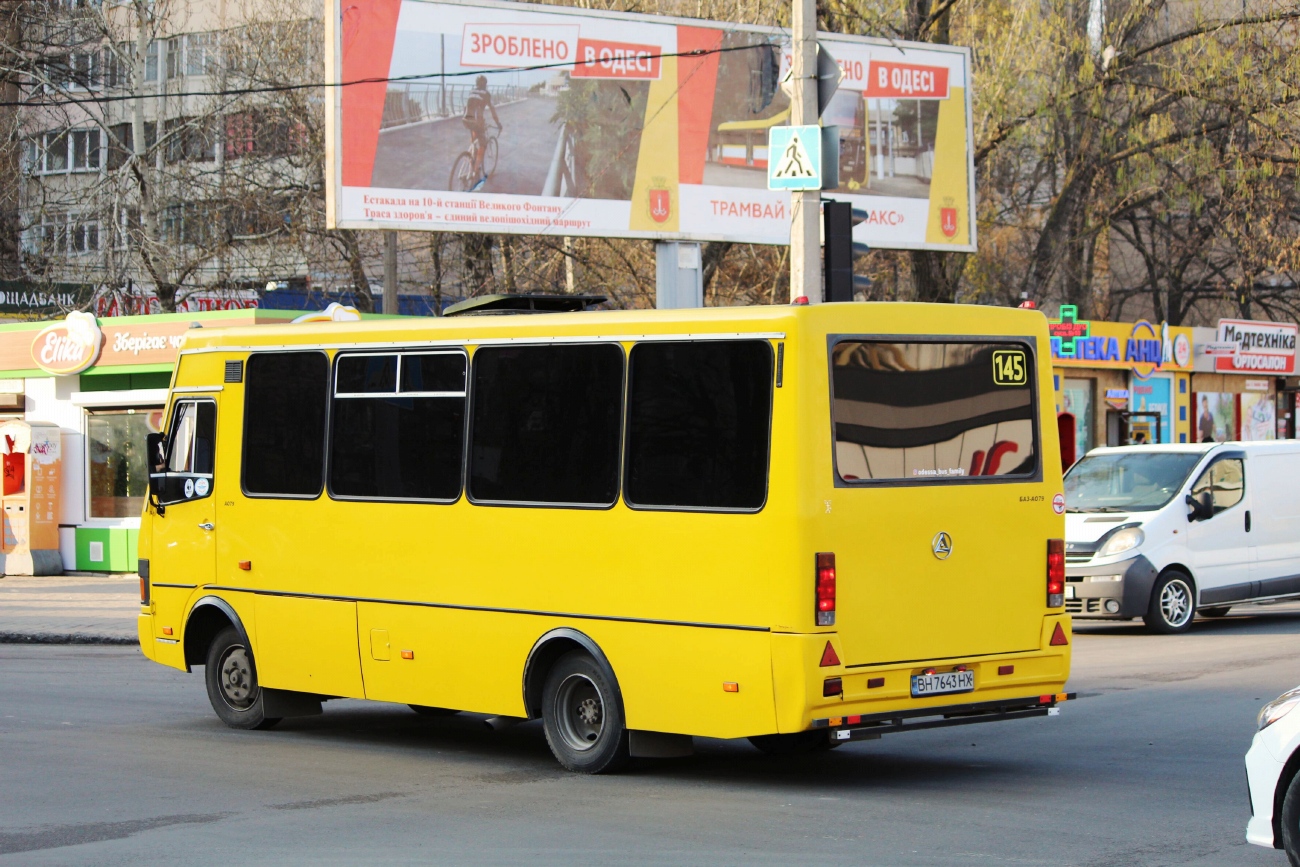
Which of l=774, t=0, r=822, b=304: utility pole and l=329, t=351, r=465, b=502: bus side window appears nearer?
l=329, t=351, r=465, b=502: bus side window

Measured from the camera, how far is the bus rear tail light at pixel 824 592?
328 inches

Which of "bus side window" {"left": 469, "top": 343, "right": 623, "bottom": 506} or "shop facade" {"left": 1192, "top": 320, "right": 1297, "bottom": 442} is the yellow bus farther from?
"shop facade" {"left": 1192, "top": 320, "right": 1297, "bottom": 442}

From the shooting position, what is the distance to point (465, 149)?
21641mm

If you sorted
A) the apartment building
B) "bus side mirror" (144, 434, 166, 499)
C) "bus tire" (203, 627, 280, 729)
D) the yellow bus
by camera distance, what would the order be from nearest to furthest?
1. the yellow bus
2. "bus tire" (203, 627, 280, 729)
3. "bus side mirror" (144, 434, 166, 499)
4. the apartment building

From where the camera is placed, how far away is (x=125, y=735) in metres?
11.1

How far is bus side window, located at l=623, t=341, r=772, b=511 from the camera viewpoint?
8570 mm

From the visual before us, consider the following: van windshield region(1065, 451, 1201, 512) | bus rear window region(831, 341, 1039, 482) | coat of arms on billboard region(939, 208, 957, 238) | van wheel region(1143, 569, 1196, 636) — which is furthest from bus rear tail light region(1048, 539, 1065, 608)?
coat of arms on billboard region(939, 208, 957, 238)

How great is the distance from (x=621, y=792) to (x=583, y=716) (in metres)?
0.76

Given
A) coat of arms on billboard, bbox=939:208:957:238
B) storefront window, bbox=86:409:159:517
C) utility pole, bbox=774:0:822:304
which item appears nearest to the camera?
utility pole, bbox=774:0:822:304

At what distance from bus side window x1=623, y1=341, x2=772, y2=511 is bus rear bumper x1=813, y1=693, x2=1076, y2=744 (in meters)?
1.17

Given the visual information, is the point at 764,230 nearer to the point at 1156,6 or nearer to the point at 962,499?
the point at 1156,6

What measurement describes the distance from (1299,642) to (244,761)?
33.7ft

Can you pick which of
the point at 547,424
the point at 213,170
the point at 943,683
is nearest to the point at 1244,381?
the point at 213,170

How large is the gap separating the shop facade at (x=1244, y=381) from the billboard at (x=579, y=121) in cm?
1057
